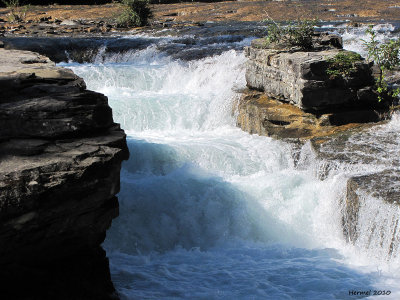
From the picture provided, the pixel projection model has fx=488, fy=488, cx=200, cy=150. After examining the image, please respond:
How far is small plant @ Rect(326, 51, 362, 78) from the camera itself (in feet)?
23.1

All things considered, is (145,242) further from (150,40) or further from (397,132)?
(150,40)

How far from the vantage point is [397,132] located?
6820mm

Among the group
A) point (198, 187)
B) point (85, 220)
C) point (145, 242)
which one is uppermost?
point (85, 220)

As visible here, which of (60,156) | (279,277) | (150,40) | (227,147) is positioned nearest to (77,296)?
(60,156)

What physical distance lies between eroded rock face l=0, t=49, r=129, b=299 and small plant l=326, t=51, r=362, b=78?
13.3ft

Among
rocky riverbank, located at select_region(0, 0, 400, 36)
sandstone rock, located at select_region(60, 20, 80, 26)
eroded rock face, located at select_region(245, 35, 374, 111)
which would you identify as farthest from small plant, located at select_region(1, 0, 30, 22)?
eroded rock face, located at select_region(245, 35, 374, 111)

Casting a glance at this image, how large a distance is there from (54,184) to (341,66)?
5107mm

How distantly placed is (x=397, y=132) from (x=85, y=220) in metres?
4.89

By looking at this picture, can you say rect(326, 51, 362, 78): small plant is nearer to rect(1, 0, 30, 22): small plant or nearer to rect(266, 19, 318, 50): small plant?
rect(266, 19, 318, 50): small plant

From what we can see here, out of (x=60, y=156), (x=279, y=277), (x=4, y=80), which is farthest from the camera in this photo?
(x=279, y=277)

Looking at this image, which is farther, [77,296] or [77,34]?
[77,34]

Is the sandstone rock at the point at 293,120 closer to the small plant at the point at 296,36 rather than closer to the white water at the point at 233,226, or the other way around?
the white water at the point at 233,226

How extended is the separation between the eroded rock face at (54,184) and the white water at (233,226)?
1013mm

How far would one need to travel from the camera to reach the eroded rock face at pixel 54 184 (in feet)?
10.6
